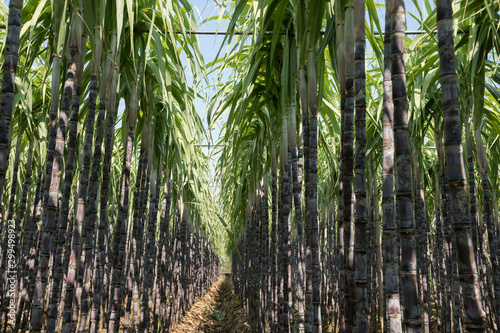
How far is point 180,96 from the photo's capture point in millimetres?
4629

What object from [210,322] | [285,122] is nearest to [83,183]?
[285,122]

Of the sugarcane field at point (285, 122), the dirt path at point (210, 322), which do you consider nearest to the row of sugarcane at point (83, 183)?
the sugarcane field at point (285, 122)

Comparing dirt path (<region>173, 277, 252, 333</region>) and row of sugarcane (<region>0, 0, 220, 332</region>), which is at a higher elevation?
row of sugarcane (<region>0, 0, 220, 332</region>)

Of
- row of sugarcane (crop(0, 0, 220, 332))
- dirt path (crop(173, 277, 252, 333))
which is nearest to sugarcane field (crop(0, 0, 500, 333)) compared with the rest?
row of sugarcane (crop(0, 0, 220, 332))

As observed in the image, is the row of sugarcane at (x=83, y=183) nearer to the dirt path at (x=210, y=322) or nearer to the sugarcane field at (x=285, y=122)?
the sugarcane field at (x=285, y=122)

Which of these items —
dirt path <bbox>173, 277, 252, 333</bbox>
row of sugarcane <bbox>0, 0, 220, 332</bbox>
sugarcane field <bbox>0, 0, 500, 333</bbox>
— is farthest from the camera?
dirt path <bbox>173, 277, 252, 333</bbox>

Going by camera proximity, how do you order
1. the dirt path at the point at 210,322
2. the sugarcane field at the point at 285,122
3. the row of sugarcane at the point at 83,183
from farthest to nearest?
the dirt path at the point at 210,322, the row of sugarcane at the point at 83,183, the sugarcane field at the point at 285,122

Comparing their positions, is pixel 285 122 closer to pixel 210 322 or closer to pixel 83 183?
pixel 83 183

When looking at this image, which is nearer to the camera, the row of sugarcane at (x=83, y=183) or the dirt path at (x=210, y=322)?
the row of sugarcane at (x=83, y=183)

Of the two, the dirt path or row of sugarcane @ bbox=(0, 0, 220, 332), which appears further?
the dirt path

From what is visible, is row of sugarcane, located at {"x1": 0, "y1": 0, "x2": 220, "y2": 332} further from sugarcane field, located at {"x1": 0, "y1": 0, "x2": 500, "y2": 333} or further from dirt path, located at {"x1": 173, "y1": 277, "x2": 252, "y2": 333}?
dirt path, located at {"x1": 173, "y1": 277, "x2": 252, "y2": 333}

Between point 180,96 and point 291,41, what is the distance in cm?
172

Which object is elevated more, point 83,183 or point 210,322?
point 83,183

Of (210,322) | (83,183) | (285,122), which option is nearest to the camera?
(83,183)
